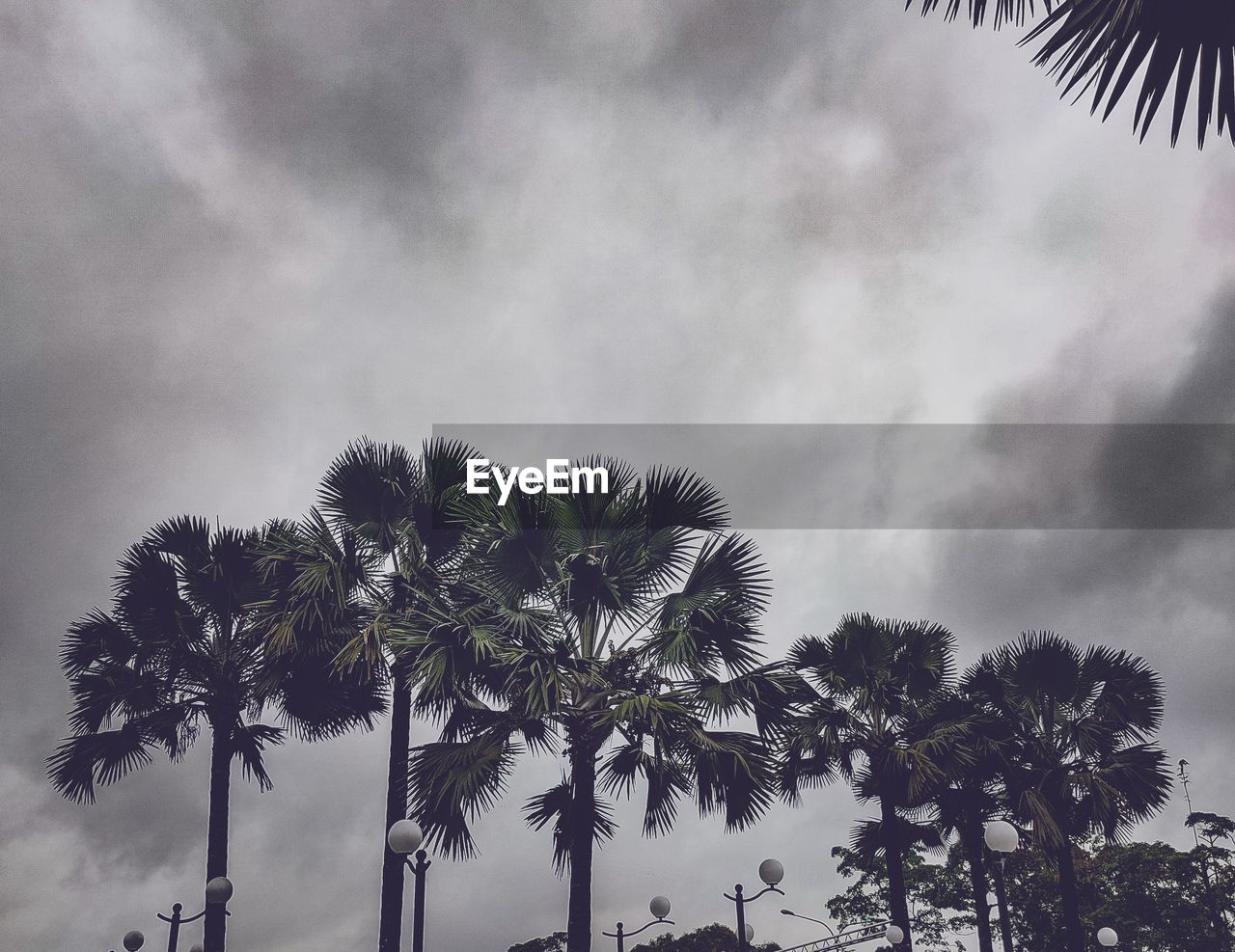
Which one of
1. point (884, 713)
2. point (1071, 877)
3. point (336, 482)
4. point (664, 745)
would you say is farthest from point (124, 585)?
Result: point (1071, 877)

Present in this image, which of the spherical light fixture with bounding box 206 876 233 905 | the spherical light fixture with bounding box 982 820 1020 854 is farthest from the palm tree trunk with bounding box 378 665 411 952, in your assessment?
the spherical light fixture with bounding box 982 820 1020 854

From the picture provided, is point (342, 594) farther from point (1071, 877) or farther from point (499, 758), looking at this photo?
point (1071, 877)

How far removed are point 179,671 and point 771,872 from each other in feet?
32.7

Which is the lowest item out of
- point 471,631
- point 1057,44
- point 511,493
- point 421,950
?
point 421,950

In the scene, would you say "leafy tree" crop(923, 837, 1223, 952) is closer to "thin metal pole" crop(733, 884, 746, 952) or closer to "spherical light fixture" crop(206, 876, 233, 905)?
"thin metal pole" crop(733, 884, 746, 952)

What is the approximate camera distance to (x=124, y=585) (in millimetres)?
15469

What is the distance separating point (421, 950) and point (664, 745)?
348 centimetres

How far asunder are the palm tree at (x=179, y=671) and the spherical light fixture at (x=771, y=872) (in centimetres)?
687

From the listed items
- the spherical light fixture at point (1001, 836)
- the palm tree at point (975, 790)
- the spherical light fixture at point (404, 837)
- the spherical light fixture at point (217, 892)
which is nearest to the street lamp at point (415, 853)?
the spherical light fixture at point (404, 837)

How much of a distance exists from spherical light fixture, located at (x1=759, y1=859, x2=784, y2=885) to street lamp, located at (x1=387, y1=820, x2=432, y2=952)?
5.45 metres

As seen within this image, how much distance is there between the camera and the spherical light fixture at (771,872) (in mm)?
13938

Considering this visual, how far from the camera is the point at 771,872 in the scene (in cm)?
1396

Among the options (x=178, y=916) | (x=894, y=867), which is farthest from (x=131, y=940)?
(x=894, y=867)

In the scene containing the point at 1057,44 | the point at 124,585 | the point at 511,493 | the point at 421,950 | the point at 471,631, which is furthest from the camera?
the point at 124,585
